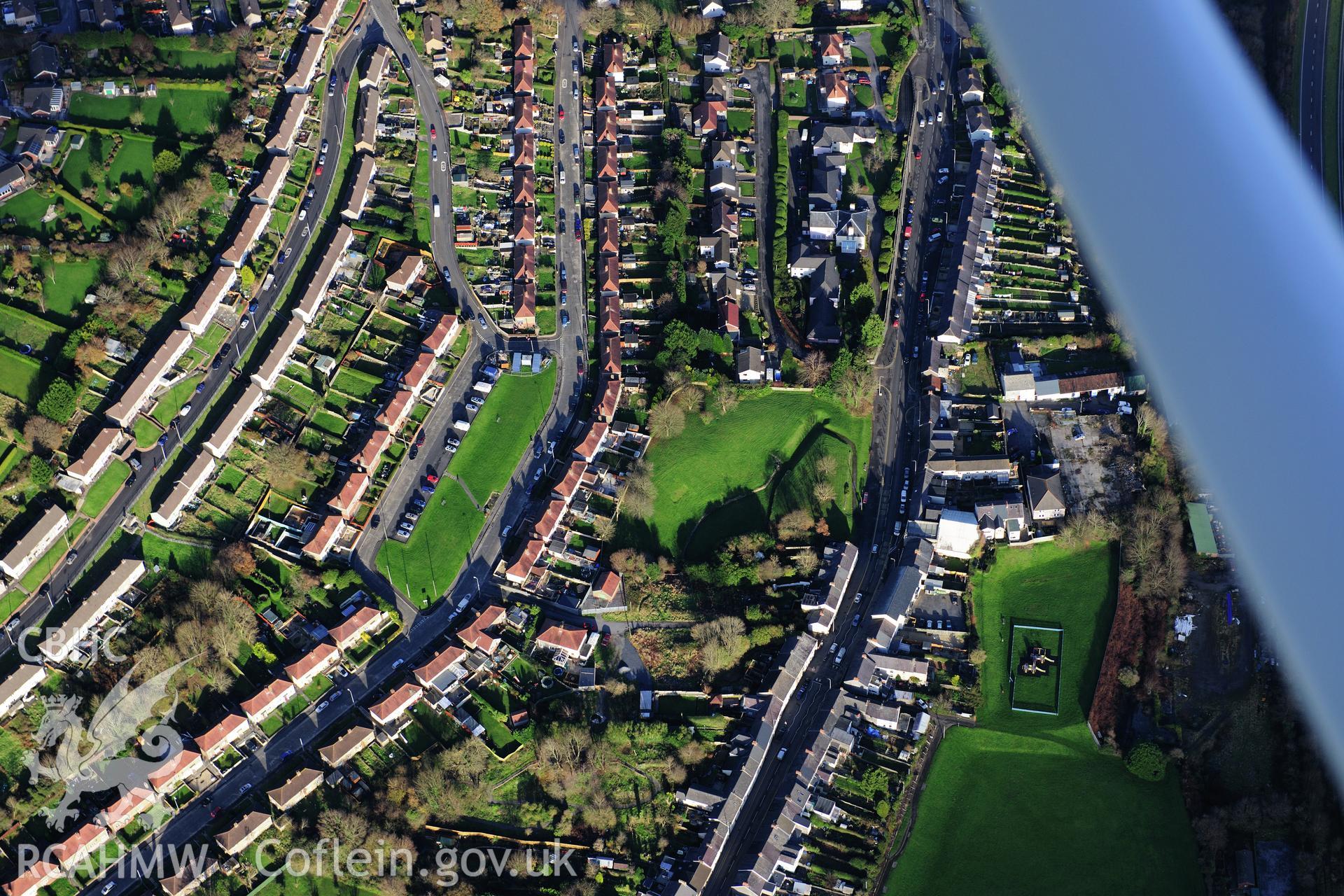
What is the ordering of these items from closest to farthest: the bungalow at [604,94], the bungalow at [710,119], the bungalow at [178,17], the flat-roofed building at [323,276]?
the flat-roofed building at [323,276]
the bungalow at [178,17]
the bungalow at [710,119]
the bungalow at [604,94]

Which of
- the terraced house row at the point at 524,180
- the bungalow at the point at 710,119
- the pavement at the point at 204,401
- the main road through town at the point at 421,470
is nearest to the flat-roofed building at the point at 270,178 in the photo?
the pavement at the point at 204,401

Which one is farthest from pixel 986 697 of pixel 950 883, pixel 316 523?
pixel 316 523

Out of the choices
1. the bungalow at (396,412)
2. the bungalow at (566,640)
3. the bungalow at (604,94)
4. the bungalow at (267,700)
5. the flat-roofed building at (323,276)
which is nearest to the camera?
the bungalow at (267,700)

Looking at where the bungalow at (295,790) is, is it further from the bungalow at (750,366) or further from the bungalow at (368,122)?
the bungalow at (368,122)

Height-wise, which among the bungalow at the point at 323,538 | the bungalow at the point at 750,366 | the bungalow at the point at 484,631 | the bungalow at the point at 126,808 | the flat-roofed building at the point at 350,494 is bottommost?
the bungalow at the point at 126,808

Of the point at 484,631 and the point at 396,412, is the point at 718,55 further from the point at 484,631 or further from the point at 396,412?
the point at 484,631

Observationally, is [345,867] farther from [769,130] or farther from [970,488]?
[769,130]

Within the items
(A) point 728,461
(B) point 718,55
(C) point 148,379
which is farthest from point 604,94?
(C) point 148,379
